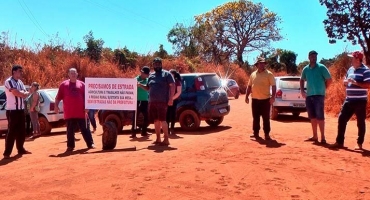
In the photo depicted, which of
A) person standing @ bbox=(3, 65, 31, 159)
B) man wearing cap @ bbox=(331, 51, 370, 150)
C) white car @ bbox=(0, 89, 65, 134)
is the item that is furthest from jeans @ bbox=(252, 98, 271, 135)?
white car @ bbox=(0, 89, 65, 134)

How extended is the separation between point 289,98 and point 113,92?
7139mm

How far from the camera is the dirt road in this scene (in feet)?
17.2

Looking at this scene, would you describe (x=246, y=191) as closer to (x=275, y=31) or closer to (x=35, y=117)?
(x=35, y=117)

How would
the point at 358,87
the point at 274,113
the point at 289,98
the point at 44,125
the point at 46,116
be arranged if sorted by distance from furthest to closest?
the point at 274,113 < the point at 289,98 < the point at 44,125 < the point at 46,116 < the point at 358,87

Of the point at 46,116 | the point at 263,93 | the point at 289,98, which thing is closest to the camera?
the point at 263,93

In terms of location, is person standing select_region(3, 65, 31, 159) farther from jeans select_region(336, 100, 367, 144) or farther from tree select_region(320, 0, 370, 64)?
tree select_region(320, 0, 370, 64)

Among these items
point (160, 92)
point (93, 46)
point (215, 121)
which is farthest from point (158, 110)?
point (93, 46)

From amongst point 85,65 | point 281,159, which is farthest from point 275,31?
point 281,159

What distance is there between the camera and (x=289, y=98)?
571 inches

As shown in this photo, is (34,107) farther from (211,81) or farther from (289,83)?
(289,83)

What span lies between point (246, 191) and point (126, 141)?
17.2ft

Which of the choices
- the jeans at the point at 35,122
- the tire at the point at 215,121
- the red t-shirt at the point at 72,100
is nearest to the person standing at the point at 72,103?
the red t-shirt at the point at 72,100

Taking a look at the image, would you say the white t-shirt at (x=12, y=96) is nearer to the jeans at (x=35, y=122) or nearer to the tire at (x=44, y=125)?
the jeans at (x=35, y=122)

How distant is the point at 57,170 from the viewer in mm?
6531
